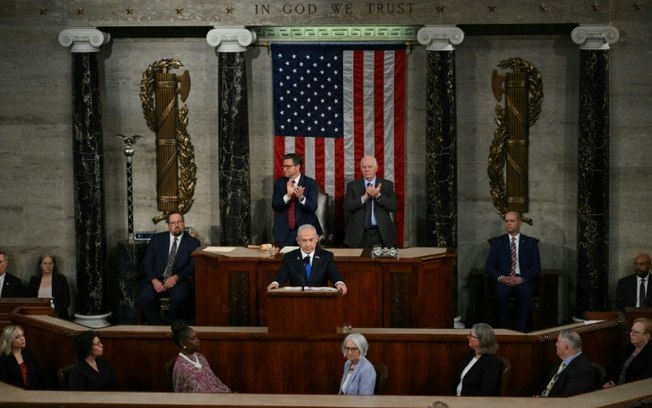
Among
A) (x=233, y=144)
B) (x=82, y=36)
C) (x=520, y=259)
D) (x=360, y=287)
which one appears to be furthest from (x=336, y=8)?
(x=360, y=287)

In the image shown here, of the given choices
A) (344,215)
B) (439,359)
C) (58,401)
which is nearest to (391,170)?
(344,215)

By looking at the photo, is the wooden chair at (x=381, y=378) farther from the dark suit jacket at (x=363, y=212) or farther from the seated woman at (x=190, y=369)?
the dark suit jacket at (x=363, y=212)

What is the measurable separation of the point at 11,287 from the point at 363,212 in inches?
190

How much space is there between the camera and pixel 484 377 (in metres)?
10.8

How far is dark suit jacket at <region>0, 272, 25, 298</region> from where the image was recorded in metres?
15.8

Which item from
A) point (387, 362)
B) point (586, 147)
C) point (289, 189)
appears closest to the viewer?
point (387, 362)

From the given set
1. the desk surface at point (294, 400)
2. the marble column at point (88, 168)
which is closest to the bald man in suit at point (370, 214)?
the marble column at point (88, 168)

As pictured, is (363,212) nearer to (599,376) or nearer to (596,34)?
(596,34)

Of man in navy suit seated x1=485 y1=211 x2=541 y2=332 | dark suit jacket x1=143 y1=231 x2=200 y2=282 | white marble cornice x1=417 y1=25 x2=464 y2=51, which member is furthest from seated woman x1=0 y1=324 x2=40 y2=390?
white marble cornice x1=417 y1=25 x2=464 y2=51

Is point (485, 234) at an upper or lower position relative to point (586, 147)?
lower

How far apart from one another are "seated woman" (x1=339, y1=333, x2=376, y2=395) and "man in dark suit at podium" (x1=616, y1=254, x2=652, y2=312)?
5.64 metres

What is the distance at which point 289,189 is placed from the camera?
587 inches

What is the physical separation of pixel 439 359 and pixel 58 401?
3857 millimetres

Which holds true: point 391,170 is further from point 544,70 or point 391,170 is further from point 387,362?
point 387,362
